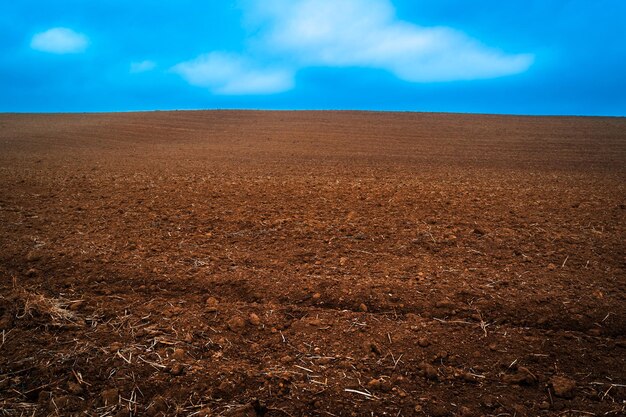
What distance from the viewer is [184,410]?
2504 mm

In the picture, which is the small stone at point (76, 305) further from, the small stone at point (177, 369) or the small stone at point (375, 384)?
the small stone at point (375, 384)

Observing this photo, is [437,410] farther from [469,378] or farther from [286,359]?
[286,359]

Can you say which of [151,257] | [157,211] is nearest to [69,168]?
[157,211]

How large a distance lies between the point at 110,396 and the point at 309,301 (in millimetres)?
1818

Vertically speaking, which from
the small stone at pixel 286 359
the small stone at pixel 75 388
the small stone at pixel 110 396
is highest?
the small stone at pixel 286 359

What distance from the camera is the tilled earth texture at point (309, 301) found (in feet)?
8.73

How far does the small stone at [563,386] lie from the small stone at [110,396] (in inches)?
117

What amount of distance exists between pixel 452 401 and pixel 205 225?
14.5 feet

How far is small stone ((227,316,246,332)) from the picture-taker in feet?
11.0

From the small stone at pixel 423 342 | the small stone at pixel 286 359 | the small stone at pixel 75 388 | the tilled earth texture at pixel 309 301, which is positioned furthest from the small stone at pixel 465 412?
the small stone at pixel 75 388

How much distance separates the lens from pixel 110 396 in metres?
2.61

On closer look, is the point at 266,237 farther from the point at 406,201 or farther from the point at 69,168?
the point at 69,168

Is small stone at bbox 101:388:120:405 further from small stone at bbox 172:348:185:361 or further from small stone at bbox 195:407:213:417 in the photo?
small stone at bbox 195:407:213:417

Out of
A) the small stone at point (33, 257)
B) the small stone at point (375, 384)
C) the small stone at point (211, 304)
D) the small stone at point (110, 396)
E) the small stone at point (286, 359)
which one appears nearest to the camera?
the small stone at point (110, 396)
